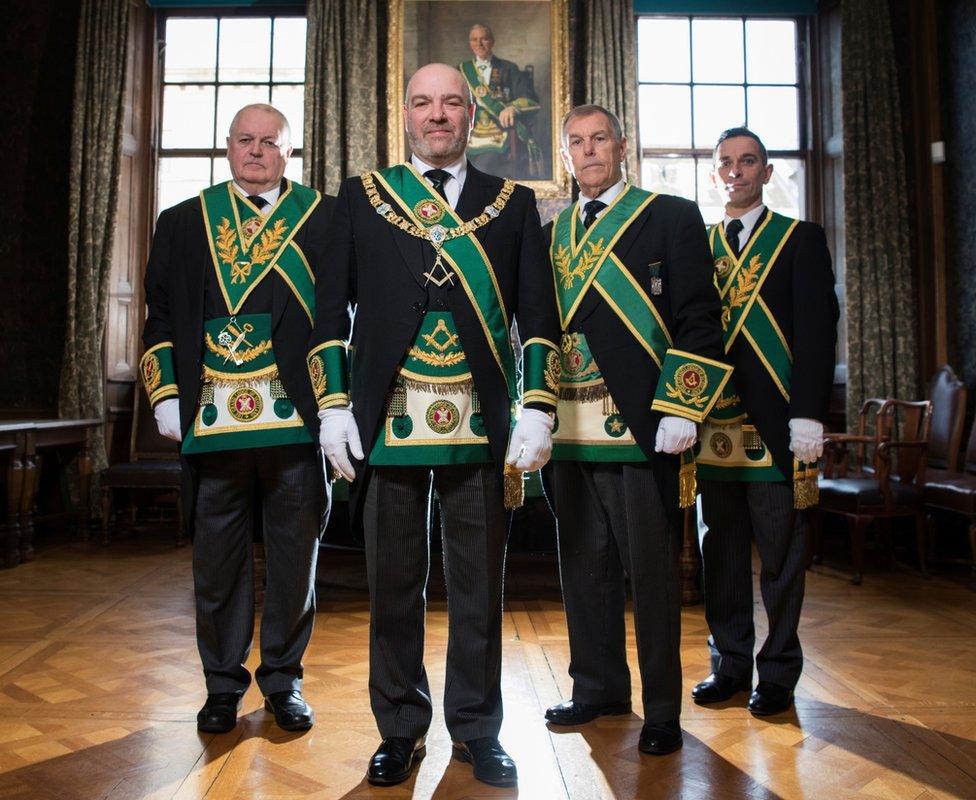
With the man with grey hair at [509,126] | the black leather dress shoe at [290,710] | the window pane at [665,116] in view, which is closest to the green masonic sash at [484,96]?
the man with grey hair at [509,126]

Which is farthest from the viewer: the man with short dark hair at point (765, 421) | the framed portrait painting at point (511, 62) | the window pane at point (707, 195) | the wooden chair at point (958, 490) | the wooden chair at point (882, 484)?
the window pane at point (707, 195)

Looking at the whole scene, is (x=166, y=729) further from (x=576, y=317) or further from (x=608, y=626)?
(x=576, y=317)

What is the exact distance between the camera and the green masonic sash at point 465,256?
1.59m

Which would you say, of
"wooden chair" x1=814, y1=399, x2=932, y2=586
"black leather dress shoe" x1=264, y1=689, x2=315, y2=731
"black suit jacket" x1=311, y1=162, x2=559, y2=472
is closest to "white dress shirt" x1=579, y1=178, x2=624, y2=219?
"black suit jacket" x1=311, y1=162, x2=559, y2=472

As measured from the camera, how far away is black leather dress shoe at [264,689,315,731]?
1.89 meters

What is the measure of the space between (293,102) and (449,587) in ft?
15.2

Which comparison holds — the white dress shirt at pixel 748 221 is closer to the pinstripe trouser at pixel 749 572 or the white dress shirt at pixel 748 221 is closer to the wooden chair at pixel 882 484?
the pinstripe trouser at pixel 749 572

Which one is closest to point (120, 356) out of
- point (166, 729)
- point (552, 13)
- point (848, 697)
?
point (552, 13)

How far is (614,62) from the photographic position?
520 cm

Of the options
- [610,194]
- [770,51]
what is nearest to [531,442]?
[610,194]

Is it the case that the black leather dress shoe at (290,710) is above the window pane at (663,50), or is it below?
below

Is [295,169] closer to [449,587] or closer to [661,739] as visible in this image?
[449,587]

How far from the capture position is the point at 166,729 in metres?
1.92

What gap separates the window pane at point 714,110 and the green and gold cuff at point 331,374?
4512mm
